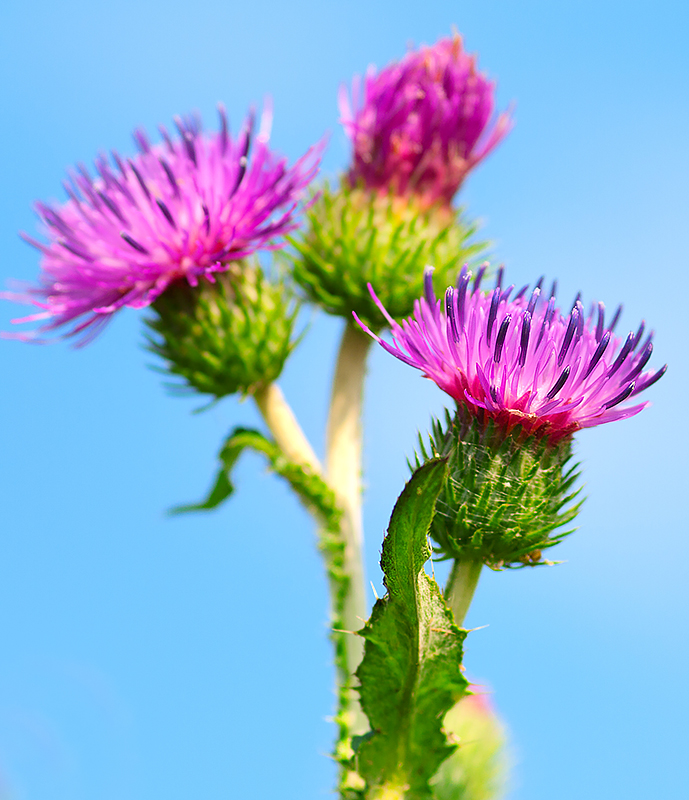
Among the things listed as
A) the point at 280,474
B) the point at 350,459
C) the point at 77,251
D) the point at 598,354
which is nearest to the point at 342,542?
the point at 280,474

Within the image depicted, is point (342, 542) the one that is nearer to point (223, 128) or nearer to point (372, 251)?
point (372, 251)

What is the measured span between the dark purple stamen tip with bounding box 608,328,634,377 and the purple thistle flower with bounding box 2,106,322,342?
2142 mm

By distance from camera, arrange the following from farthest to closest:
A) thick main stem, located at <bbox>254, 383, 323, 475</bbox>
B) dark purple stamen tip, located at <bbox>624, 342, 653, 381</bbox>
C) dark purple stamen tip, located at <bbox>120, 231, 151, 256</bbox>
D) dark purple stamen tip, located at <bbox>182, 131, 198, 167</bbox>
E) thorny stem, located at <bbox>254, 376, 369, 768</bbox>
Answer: thick main stem, located at <bbox>254, 383, 323, 475</bbox> → dark purple stamen tip, located at <bbox>182, 131, 198, 167</bbox> → dark purple stamen tip, located at <bbox>120, 231, 151, 256</bbox> → thorny stem, located at <bbox>254, 376, 369, 768</bbox> → dark purple stamen tip, located at <bbox>624, 342, 653, 381</bbox>

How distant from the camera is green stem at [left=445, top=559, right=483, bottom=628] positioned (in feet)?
11.2

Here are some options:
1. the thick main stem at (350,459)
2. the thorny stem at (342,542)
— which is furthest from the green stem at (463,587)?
the thick main stem at (350,459)

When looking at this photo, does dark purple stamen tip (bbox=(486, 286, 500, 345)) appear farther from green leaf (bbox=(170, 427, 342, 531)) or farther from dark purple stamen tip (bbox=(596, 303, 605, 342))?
green leaf (bbox=(170, 427, 342, 531))

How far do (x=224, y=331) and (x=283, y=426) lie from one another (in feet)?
2.52

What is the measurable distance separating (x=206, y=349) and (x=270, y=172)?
1120 mm

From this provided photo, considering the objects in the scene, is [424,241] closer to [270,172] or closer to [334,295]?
[334,295]

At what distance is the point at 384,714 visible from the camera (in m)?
3.41

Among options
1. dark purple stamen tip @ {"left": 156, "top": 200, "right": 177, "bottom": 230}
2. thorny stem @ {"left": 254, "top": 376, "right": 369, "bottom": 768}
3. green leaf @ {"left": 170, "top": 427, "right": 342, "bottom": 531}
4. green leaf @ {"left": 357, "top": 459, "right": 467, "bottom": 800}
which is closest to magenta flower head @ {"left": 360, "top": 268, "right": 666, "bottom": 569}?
green leaf @ {"left": 357, "top": 459, "right": 467, "bottom": 800}

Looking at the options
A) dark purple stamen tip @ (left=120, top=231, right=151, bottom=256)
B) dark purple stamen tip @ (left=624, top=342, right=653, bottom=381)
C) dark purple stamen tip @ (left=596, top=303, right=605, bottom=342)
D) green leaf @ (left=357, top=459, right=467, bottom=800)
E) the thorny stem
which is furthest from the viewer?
dark purple stamen tip @ (left=120, top=231, right=151, bottom=256)

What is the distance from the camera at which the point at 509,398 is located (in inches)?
127

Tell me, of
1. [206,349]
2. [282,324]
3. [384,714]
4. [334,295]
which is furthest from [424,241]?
[384,714]
